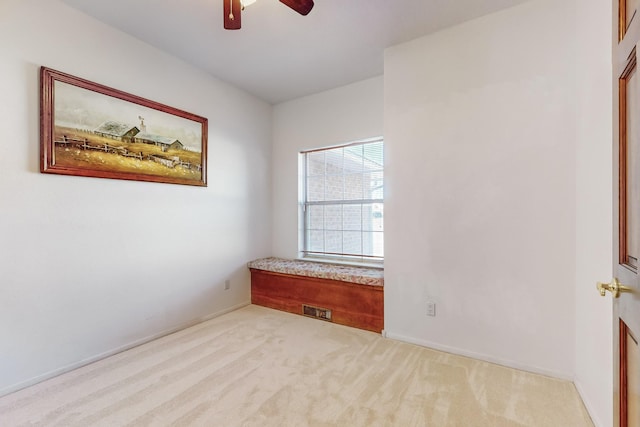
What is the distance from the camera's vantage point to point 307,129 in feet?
12.3

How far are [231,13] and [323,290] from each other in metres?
2.52

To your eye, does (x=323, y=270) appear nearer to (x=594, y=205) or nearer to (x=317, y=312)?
(x=317, y=312)

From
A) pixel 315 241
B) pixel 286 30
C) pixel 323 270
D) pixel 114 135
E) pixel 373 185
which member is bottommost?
pixel 323 270

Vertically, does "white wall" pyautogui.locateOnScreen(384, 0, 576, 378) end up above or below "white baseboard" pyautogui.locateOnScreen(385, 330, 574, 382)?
above

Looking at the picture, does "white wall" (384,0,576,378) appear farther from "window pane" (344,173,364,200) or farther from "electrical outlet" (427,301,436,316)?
"window pane" (344,173,364,200)

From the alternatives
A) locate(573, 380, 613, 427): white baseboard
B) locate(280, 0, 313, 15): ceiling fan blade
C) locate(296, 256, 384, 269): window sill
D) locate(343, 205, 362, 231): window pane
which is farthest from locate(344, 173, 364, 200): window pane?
locate(573, 380, 613, 427): white baseboard

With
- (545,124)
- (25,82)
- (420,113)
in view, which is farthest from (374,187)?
(25,82)

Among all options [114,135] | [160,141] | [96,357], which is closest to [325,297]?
[96,357]

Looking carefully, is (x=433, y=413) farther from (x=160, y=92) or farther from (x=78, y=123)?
(x=160, y=92)

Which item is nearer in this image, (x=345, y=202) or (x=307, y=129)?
(x=345, y=202)

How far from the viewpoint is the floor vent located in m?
3.05

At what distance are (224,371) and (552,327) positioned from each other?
2390mm

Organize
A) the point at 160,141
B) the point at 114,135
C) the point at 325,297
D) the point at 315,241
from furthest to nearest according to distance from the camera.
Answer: the point at 315,241
the point at 325,297
the point at 160,141
the point at 114,135

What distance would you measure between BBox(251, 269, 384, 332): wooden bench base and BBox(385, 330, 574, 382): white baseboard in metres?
0.23
